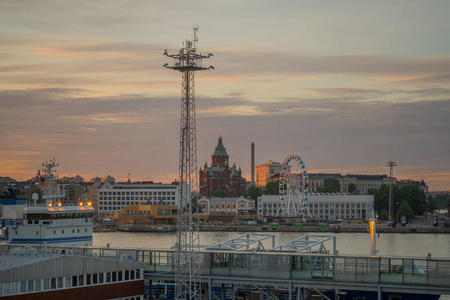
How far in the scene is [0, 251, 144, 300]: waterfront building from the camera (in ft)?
84.7

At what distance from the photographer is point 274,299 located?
101ft

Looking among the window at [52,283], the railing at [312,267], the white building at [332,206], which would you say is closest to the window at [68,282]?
the window at [52,283]

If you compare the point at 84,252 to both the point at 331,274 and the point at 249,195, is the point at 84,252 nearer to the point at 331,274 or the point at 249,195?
the point at 331,274

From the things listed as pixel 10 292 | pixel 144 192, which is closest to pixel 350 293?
pixel 10 292

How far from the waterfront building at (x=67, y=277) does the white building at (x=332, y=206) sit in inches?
4946

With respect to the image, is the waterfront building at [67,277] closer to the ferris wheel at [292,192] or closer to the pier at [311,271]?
the pier at [311,271]

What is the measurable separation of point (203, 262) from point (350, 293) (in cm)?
572

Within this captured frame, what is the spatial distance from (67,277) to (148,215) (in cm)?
12001

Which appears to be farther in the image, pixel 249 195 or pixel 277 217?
pixel 249 195

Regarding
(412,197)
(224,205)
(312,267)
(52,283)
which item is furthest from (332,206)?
(52,283)

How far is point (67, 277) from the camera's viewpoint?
89.1ft

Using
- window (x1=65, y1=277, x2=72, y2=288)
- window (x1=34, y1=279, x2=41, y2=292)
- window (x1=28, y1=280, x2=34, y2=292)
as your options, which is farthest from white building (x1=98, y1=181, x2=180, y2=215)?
window (x1=28, y1=280, x2=34, y2=292)

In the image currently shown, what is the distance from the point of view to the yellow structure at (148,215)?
477ft

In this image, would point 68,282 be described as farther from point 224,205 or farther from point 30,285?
point 224,205
